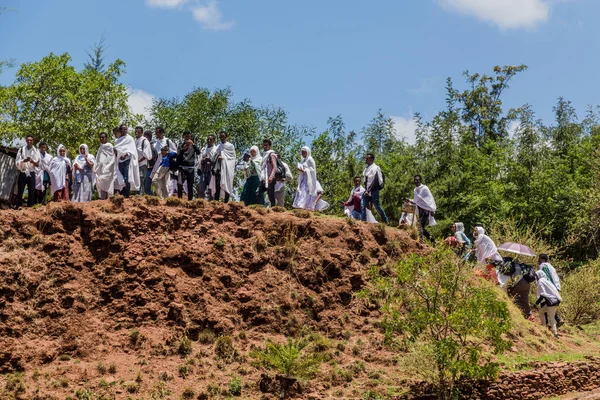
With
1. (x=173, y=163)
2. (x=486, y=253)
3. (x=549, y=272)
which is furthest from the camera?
(x=486, y=253)

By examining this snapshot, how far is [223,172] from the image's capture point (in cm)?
1903

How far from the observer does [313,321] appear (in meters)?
16.7

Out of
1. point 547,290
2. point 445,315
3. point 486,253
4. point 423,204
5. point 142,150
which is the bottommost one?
point 445,315

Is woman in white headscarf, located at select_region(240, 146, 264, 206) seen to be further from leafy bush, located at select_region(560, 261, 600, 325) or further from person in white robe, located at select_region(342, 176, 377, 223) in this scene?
leafy bush, located at select_region(560, 261, 600, 325)

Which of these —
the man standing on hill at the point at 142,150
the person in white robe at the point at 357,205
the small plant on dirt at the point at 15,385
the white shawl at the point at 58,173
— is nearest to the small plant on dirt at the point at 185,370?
the small plant on dirt at the point at 15,385

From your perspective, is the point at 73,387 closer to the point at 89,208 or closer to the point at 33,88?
the point at 89,208

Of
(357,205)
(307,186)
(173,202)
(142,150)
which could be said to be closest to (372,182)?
(357,205)

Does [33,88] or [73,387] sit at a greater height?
[33,88]

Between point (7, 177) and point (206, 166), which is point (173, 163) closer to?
point (206, 166)

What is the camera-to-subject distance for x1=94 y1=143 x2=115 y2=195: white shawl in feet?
60.5

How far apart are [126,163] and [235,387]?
6.34 m

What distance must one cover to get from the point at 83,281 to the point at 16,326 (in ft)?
5.03

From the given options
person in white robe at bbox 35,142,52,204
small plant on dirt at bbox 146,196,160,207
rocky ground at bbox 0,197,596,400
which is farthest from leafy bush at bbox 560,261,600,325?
person in white robe at bbox 35,142,52,204

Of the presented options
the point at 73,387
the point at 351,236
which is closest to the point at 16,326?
the point at 73,387
